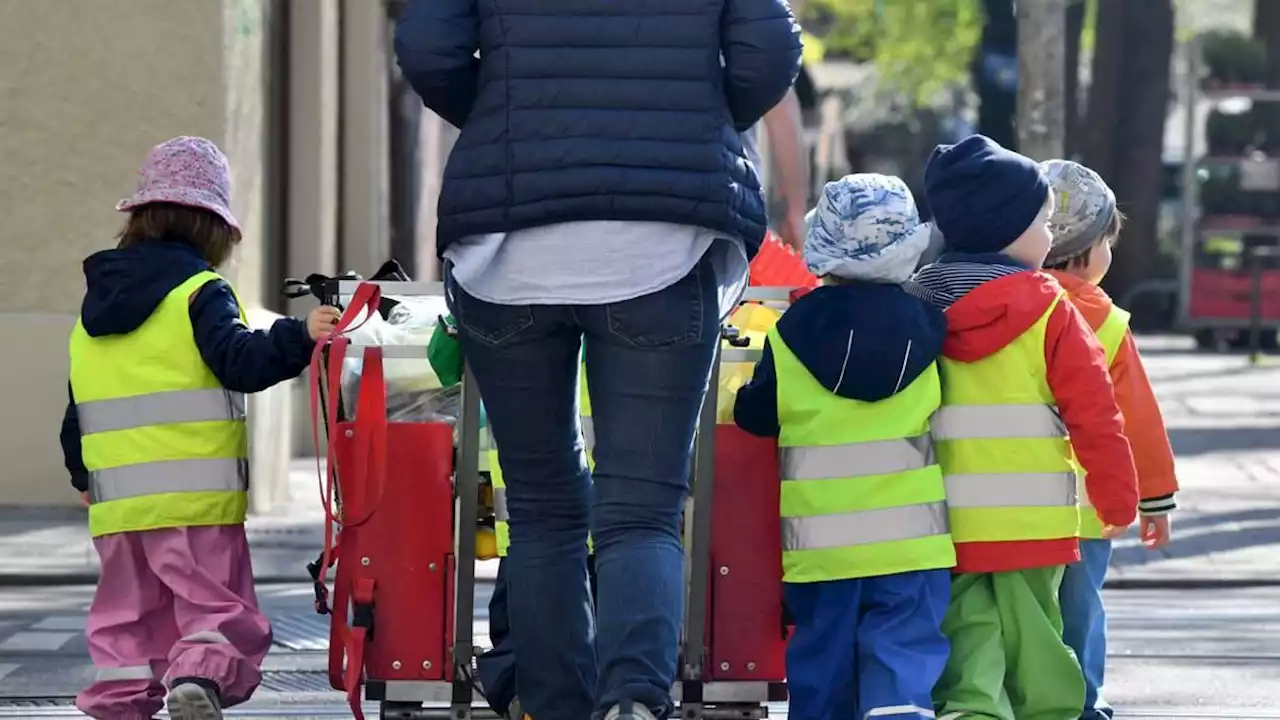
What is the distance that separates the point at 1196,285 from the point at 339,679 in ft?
61.3

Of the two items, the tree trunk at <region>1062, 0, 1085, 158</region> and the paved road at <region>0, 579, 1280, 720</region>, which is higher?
the tree trunk at <region>1062, 0, 1085, 158</region>

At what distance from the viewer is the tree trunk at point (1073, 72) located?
29562mm

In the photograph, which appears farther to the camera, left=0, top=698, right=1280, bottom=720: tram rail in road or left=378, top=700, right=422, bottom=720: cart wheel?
left=0, top=698, right=1280, bottom=720: tram rail in road

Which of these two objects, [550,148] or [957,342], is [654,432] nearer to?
[550,148]

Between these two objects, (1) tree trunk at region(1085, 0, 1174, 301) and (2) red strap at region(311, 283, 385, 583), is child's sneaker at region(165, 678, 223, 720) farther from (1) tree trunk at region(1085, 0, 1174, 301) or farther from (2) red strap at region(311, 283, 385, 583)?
(1) tree trunk at region(1085, 0, 1174, 301)

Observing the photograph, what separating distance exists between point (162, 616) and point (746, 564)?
1376 mm

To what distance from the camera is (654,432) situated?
4434 millimetres

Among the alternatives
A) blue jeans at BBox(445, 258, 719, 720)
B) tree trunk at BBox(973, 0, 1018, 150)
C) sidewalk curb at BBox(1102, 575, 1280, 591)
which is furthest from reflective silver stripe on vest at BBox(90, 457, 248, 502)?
tree trunk at BBox(973, 0, 1018, 150)

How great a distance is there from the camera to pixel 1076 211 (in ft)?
18.6

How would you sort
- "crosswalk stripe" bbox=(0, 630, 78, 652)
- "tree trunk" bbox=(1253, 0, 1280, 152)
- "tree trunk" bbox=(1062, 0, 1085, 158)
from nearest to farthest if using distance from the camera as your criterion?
"crosswalk stripe" bbox=(0, 630, 78, 652)
"tree trunk" bbox=(1253, 0, 1280, 152)
"tree trunk" bbox=(1062, 0, 1085, 158)

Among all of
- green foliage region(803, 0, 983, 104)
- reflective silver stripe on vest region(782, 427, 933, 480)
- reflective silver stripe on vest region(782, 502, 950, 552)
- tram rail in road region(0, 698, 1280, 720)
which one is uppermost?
green foliage region(803, 0, 983, 104)

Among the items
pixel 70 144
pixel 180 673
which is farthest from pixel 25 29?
pixel 180 673

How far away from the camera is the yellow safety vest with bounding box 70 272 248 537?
17.4 ft

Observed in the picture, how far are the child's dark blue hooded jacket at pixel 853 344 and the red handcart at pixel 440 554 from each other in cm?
10
